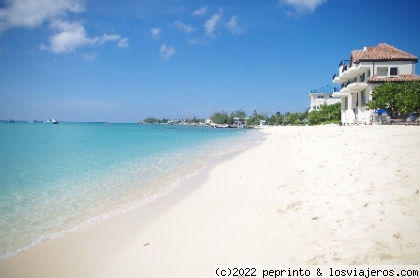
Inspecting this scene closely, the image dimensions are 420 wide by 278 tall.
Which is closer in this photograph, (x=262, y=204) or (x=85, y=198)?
(x=262, y=204)

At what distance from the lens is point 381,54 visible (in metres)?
35.1

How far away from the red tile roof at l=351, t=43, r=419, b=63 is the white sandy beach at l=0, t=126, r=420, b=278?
33.7m

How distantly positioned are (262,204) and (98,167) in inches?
437

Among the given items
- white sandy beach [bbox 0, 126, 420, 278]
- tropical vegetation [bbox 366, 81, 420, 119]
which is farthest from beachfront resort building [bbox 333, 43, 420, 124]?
white sandy beach [bbox 0, 126, 420, 278]


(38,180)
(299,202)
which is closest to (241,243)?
(299,202)

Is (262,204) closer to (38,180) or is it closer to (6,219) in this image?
(6,219)

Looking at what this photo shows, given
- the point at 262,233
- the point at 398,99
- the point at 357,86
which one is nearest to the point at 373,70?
the point at 357,86

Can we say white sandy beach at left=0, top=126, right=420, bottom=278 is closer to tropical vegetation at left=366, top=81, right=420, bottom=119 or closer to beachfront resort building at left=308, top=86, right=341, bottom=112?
tropical vegetation at left=366, top=81, right=420, bottom=119

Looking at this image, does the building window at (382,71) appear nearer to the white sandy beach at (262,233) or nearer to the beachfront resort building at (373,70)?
the beachfront resort building at (373,70)

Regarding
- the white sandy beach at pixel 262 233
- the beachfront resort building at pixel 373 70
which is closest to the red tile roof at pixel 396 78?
the beachfront resort building at pixel 373 70

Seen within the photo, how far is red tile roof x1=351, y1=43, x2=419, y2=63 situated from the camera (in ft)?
111

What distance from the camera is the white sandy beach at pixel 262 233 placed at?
3406mm

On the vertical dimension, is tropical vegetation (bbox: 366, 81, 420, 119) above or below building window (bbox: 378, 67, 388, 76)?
below

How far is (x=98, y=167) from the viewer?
14.4m
